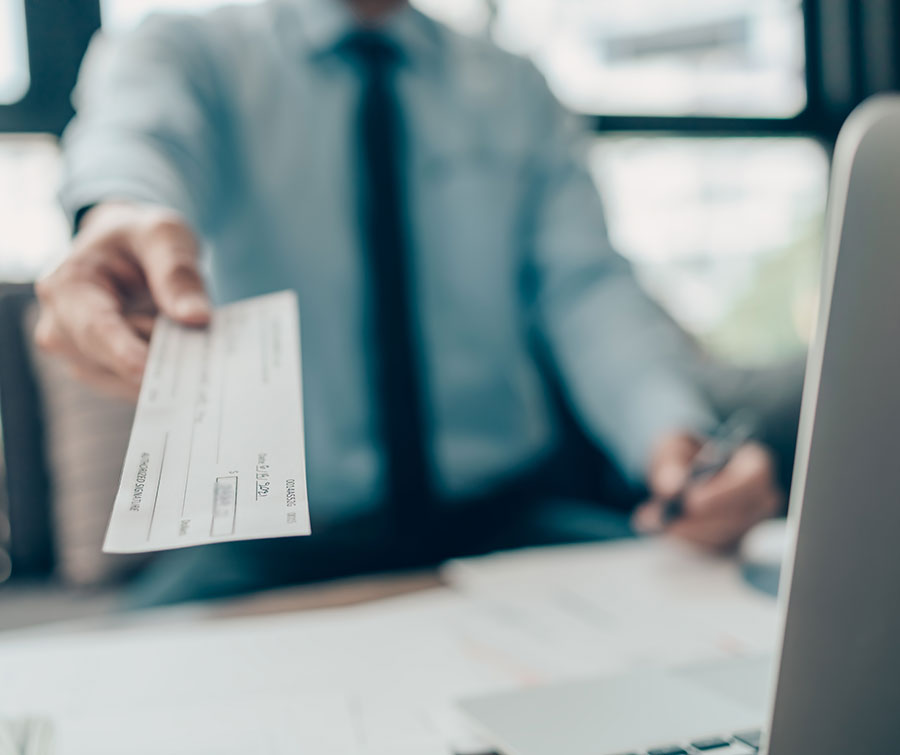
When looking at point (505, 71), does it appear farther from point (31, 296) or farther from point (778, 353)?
point (778, 353)

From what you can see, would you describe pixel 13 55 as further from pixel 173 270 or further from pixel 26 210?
pixel 173 270

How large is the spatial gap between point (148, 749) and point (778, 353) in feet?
5.91

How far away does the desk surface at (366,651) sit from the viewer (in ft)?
1.31

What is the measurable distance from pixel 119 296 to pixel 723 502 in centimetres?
51

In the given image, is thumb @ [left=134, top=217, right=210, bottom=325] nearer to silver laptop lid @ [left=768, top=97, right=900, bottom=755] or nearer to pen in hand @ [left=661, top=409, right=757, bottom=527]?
silver laptop lid @ [left=768, top=97, right=900, bottom=755]

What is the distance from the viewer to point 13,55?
137 centimetres

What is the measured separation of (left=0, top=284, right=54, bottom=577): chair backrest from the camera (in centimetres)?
117

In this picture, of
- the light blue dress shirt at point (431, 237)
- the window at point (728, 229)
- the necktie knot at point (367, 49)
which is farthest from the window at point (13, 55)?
the window at point (728, 229)

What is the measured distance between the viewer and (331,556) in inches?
32.0

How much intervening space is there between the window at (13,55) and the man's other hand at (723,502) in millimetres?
1292

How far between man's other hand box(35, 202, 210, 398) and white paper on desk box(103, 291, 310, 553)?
18mm

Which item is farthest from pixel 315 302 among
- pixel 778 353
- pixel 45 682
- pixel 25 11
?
pixel 778 353

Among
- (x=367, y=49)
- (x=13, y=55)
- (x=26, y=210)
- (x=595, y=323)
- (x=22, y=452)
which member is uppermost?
(x=13, y=55)

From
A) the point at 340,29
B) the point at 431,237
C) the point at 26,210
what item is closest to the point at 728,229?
the point at 431,237
